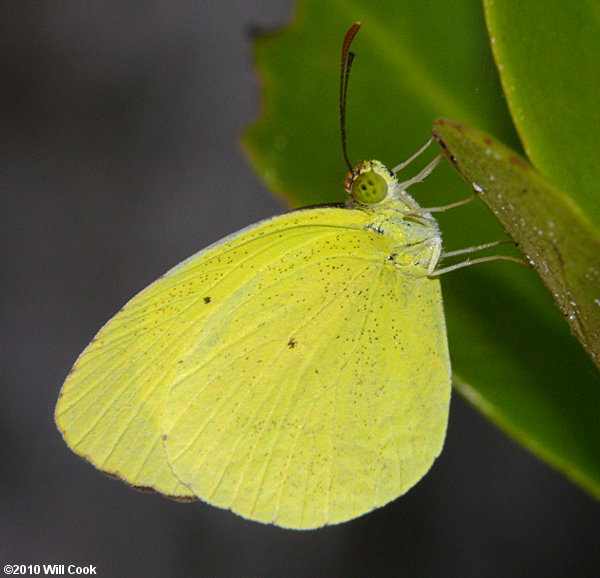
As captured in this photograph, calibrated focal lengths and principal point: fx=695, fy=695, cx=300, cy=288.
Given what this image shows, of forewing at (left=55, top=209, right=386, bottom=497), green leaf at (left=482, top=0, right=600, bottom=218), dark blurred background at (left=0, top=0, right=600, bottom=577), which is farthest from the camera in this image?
dark blurred background at (left=0, top=0, right=600, bottom=577)

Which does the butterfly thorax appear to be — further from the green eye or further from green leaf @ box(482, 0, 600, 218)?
green leaf @ box(482, 0, 600, 218)

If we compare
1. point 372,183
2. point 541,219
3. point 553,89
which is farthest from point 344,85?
point 541,219

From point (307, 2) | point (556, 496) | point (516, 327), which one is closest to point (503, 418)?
point (516, 327)

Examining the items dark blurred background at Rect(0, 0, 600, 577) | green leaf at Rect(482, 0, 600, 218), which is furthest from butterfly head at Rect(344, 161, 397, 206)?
dark blurred background at Rect(0, 0, 600, 577)

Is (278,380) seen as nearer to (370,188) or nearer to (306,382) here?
(306,382)

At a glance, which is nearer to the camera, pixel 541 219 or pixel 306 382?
pixel 541 219

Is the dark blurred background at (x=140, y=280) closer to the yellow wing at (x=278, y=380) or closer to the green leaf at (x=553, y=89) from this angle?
the yellow wing at (x=278, y=380)

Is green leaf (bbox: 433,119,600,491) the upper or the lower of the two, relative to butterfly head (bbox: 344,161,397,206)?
lower
